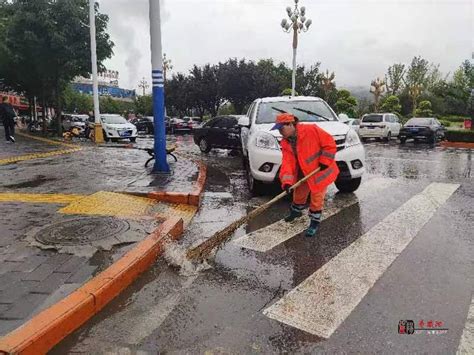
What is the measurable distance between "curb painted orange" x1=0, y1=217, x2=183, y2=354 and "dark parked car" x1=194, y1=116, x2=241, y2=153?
10.8m

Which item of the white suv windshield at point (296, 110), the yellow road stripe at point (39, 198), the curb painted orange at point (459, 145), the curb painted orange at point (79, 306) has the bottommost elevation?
the curb painted orange at point (459, 145)

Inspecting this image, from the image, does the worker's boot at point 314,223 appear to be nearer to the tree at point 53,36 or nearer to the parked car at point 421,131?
the tree at point 53,36

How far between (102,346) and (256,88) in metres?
39.5

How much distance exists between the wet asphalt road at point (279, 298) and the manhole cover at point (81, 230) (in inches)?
31.6

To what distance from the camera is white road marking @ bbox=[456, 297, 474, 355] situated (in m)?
2.62

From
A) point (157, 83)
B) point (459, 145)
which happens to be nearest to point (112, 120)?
point (157, 83)

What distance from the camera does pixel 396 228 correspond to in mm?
5215

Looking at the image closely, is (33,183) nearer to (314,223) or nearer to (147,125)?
(314,223)

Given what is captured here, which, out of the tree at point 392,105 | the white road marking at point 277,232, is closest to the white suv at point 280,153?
the white road marking at point 277,232

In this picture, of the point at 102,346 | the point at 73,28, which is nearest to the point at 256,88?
the point at 73,28

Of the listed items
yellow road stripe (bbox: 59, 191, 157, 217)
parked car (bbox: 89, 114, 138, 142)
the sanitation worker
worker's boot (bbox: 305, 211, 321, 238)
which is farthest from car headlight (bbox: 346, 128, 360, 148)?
parked car (bbox: 89, 114, 138, 142)

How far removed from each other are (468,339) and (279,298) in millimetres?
1318

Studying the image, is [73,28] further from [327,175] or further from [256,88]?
[256,88]

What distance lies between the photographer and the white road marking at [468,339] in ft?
8.60
